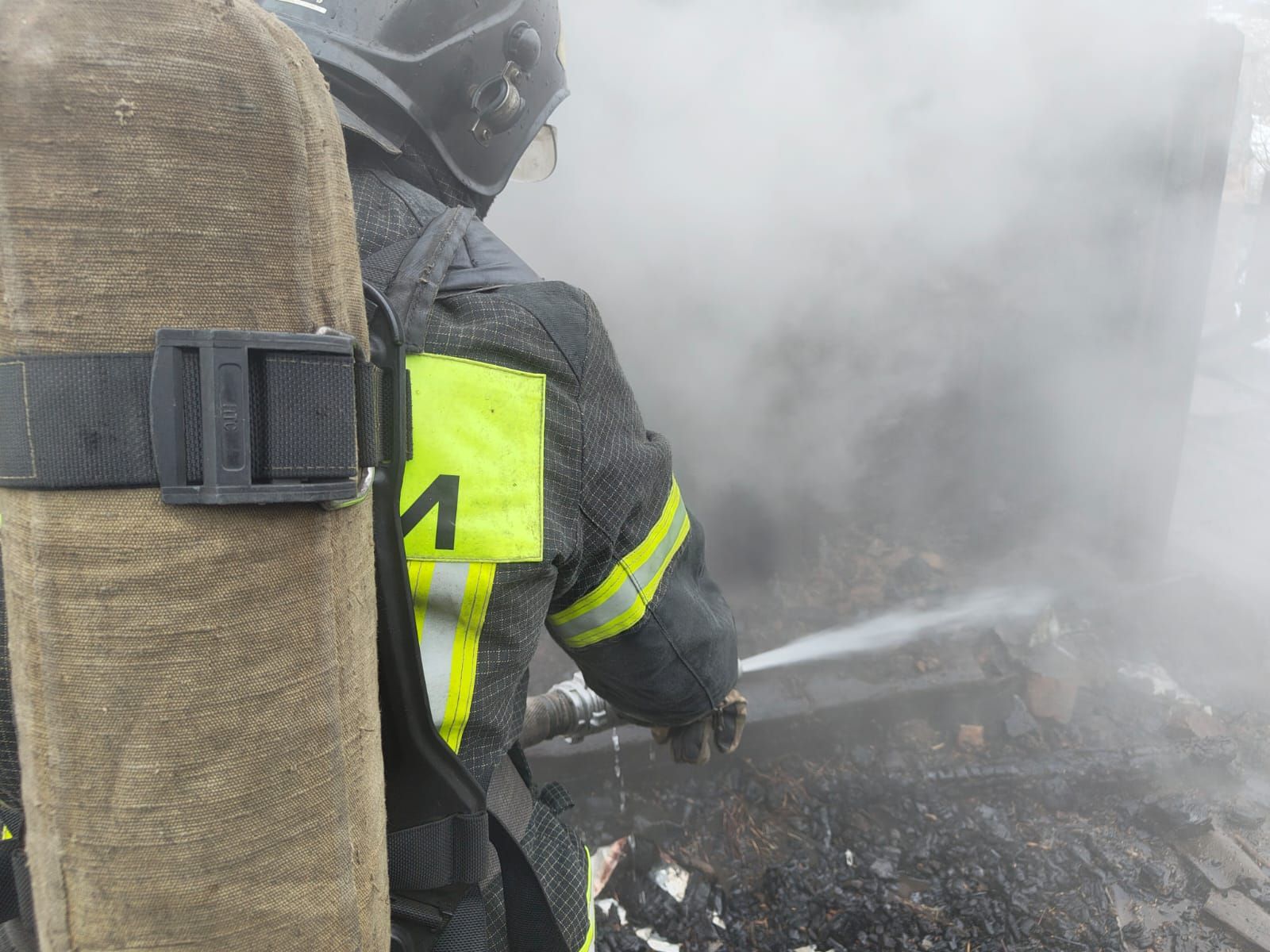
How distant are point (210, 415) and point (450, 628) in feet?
1.56

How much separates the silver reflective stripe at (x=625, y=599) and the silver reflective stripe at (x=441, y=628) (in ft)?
1.11

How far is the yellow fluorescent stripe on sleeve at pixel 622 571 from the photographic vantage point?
1.38 metres

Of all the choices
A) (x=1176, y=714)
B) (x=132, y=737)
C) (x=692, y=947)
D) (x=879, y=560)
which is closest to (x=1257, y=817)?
(x=1176, y=714)

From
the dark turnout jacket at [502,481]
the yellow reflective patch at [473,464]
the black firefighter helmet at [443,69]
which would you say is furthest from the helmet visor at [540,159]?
the yellow reflective patch at [473,464]

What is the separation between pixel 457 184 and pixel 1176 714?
→ 4524 millimetres

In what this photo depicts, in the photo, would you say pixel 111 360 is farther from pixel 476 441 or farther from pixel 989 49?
pixel 989 49

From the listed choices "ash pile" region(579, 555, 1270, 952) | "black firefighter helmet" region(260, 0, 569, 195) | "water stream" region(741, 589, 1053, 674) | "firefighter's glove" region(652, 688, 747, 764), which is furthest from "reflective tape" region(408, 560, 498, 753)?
"water stream" region(741, 589, 1053, 674)

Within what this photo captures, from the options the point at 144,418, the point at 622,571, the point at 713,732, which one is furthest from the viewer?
the point at 713,732

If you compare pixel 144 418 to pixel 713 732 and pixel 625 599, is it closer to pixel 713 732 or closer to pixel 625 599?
pixel 625 599

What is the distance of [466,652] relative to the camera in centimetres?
115

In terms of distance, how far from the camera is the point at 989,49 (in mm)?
5074

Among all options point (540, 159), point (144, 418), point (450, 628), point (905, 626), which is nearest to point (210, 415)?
point (144, 418)

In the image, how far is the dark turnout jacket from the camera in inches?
42.1

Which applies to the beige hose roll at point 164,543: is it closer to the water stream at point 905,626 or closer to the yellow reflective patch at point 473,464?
the yellow reflective patch at point 473,464
